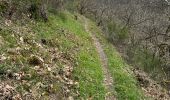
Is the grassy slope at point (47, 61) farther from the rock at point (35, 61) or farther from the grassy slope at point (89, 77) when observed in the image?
the rock at point (35, 61)

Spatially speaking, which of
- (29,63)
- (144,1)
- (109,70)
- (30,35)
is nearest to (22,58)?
(29,63)

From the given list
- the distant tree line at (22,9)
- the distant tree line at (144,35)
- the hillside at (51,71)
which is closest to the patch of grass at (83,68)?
the hillside at (51,71)

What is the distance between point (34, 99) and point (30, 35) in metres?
8.30

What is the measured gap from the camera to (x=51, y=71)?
17641 mm

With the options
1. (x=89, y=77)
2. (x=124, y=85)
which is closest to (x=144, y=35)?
(x=124, y=85)

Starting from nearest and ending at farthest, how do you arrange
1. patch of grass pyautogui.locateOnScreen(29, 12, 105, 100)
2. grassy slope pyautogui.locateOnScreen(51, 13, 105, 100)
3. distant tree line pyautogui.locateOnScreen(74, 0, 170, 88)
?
grassy slope pyautogui.locateOnScreen(51, 13, 105, 100), patch of grass pyautogui.locateOnScreen(29, 12, 105, 100), distant tree line pyautogui.locateOnScreen(74, 0, 170, 88)

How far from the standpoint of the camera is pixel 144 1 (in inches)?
2854

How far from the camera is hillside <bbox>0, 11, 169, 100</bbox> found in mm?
15055

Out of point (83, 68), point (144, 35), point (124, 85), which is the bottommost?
point (144, 35)

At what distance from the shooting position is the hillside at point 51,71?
593 inches

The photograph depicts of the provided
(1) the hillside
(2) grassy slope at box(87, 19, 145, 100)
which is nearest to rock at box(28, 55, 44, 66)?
(1) the hillside

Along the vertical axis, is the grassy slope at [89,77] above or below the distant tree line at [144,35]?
above

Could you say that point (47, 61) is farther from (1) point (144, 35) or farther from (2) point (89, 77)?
(1) point (144, 35)

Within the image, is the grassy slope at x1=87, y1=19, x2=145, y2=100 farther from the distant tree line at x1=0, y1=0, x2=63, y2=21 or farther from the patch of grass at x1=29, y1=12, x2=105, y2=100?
the distant tree line at x1=0, y1=0, x2=63, y2=21
